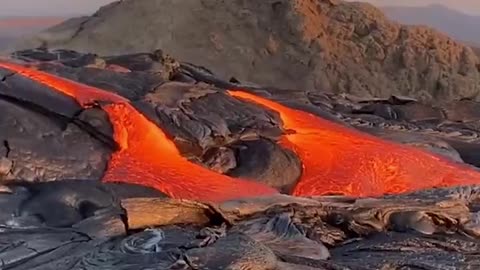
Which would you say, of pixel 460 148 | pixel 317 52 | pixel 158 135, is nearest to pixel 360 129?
pixel 460 148

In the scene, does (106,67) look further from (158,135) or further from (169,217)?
(169,217)

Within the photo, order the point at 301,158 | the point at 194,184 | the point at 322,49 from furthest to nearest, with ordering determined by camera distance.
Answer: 1. the point at 322,49
2. the point at 301,158
3. the point at 194,184

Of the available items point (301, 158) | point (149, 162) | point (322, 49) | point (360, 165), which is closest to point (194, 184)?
point (149, 162)

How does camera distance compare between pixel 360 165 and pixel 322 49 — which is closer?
pixel 360 165

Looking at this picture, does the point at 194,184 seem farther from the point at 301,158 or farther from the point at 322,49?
the point at 322,49

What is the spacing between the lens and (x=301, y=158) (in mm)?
3984

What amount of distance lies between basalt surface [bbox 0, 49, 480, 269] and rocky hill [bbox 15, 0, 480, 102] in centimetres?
384

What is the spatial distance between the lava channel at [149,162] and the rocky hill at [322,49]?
446 cm

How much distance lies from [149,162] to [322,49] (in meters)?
4.84

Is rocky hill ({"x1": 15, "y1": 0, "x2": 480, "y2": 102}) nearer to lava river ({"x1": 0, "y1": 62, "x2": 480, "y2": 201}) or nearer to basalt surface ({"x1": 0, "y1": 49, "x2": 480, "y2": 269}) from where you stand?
basalt surface ({"x1": 0, "y1": 49, "x2": 480, "y2": 269})

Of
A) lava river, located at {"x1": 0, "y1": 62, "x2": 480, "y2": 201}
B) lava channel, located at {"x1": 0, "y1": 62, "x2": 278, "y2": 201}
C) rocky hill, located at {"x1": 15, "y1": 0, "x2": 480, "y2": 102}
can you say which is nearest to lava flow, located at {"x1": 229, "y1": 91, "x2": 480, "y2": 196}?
lava river, located at {"x1": 0, "y1": 62, "x2": 480, "y2": 201}

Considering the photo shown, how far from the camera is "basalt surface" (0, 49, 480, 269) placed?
3068 mm

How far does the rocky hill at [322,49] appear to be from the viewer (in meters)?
8.40

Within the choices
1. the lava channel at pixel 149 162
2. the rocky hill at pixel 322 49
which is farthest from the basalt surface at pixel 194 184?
the rocky hill at pixel 322 49
